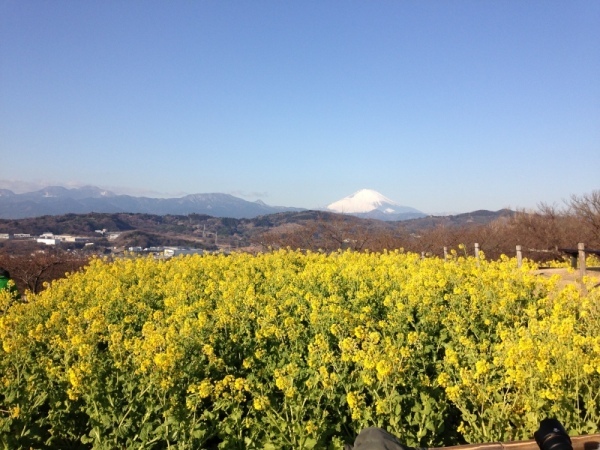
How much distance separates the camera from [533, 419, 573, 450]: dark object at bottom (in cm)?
228

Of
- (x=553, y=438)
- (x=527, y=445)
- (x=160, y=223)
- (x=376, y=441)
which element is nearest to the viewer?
(x=376, y=441)

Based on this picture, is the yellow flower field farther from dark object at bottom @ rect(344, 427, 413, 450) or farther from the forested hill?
the forested hill

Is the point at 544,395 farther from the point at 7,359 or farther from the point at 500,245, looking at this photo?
the point at 500,245

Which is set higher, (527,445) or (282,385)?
(282,385)

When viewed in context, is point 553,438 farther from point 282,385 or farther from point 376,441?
point 282,385

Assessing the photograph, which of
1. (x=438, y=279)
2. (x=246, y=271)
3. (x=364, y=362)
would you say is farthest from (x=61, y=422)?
(x=246, y=271)

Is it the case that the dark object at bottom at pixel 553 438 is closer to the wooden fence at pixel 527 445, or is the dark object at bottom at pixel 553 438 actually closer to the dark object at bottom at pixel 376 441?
the wooden fence at pixel 527 445

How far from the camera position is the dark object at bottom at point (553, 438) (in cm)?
228

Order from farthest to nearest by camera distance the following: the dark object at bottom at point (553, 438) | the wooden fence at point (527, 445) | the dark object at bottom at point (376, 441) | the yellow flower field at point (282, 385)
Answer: the yellow flower field at point (282, 385) < the wooden fence at point (527, 445) < the dark object at bottom at point (553, 438) < the dark object at bottom at point (376, 441)

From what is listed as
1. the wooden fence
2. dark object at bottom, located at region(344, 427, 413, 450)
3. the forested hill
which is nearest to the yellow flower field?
the wooden fence

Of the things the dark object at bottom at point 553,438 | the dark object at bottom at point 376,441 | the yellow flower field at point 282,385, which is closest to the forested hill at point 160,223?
the yellow flower field at point 282,385

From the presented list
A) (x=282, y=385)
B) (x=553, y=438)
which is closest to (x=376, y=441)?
(x=553, y=438)

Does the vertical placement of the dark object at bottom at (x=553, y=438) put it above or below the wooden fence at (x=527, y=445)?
above

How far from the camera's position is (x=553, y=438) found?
2314 mm
